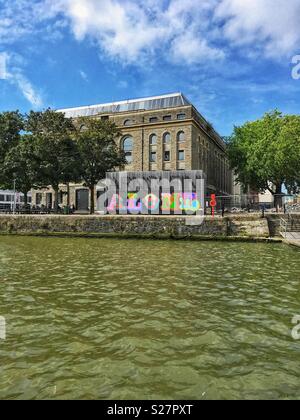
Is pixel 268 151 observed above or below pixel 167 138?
below

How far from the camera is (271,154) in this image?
39938 mm

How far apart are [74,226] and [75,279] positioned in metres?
17.7

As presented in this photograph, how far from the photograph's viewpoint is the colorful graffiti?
105 feet

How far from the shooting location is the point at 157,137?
50281mm

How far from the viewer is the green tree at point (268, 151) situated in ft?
122

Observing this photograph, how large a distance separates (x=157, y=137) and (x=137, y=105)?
827cm

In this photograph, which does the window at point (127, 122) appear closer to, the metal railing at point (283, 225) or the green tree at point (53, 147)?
the green tree at point (53, 147)

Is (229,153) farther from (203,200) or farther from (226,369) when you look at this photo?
(226,369)

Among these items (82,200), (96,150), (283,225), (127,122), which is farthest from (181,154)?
(283,225)

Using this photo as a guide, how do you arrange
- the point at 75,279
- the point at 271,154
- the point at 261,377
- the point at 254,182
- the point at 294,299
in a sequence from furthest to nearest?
1. the point at 254,182
2. the point at 271,154
3. the point at 75,279
4. the point at 294,299
5. the point at 261,377

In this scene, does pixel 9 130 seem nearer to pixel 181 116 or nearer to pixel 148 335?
pixel 181 116

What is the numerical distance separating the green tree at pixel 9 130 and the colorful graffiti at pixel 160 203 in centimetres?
1402
